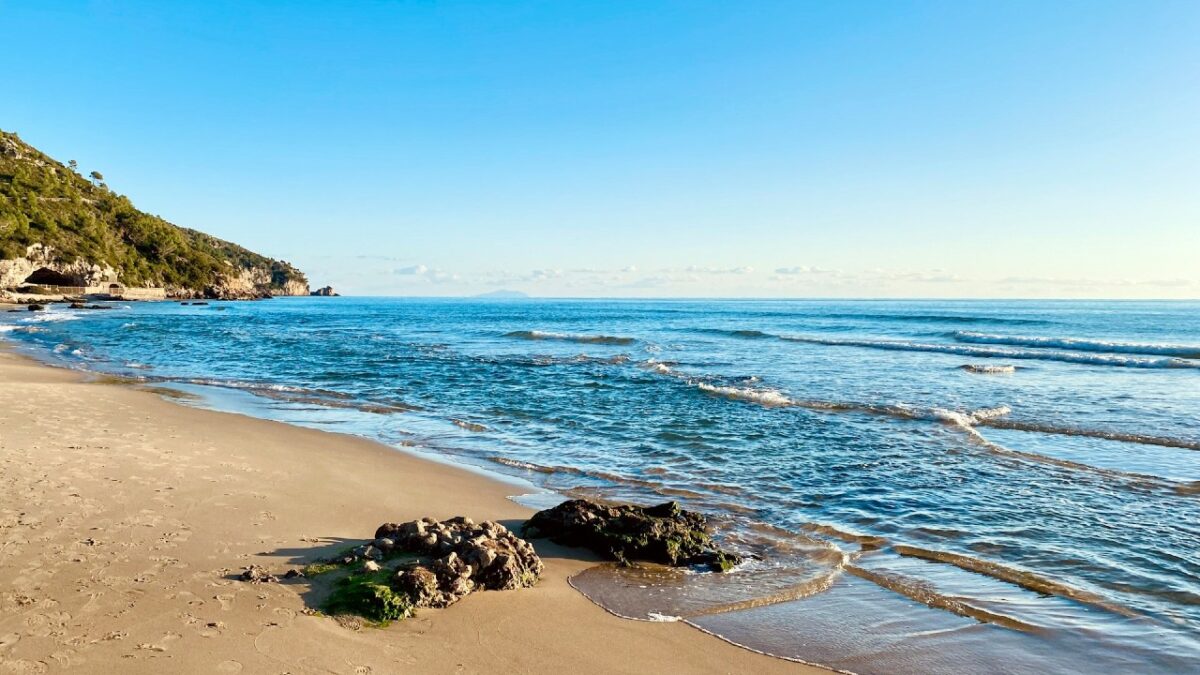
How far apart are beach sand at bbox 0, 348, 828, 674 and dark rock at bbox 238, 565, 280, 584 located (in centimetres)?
10

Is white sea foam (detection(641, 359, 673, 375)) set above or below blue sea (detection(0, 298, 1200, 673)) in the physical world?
above

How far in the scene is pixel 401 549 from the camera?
5.81 metres

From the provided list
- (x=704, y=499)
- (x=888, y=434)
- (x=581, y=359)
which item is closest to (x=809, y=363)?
(x=581, y=359)

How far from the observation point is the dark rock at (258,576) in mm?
5285

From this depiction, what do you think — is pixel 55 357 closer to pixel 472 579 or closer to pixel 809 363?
pixel 472 579

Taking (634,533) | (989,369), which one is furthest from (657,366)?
(634,533)

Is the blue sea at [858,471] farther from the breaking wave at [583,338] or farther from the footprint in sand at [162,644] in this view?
the breaking wave at [583,338]

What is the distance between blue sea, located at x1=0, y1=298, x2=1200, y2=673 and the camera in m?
5.34

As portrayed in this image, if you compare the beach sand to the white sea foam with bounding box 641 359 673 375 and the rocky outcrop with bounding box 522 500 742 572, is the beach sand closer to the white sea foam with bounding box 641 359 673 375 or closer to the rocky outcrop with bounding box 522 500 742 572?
the rocky outcrop with bounding box 522 500 742 572

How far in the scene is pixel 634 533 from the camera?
6.68 m

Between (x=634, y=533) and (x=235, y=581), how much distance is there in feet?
11.7

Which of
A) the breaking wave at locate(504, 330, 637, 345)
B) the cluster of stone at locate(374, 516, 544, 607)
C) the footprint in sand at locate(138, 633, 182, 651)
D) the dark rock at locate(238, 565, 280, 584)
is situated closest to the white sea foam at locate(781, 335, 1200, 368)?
the breaking wave at locate(504, 330, 637, 345)

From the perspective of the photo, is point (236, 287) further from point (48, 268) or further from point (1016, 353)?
point (1016, 353)

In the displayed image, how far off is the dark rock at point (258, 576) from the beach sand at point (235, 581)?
102 millimetres
